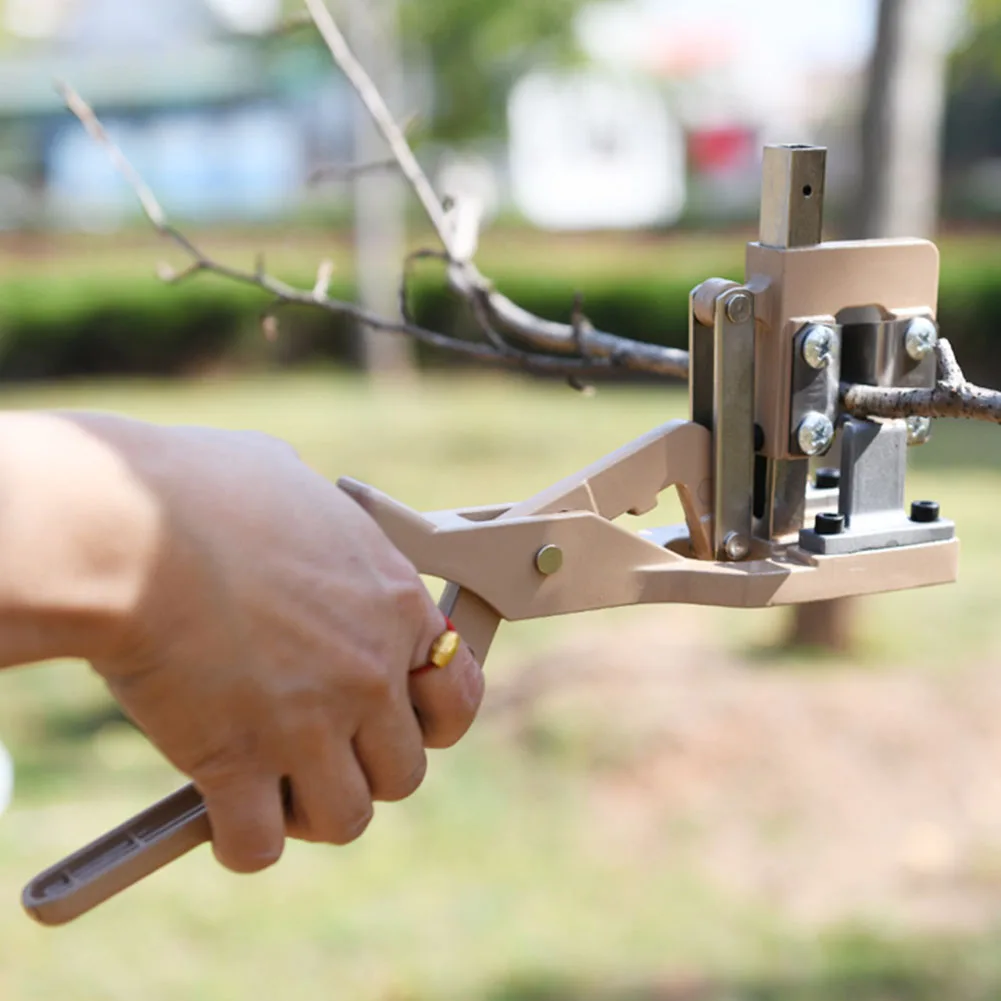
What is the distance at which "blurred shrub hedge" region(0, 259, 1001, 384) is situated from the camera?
14.5 meters

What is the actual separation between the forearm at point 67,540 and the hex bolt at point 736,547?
0.52 metres

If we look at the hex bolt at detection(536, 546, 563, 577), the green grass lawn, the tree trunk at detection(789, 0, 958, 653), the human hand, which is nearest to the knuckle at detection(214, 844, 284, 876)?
the human hand

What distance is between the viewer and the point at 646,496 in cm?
118

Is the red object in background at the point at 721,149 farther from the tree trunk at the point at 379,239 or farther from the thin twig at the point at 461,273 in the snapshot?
the thin twig at the point at 461,273

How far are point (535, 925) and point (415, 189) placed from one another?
2.13m

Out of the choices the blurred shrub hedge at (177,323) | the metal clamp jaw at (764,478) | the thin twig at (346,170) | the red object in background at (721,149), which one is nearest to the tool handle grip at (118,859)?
the metal clamp jaw at (764,478)

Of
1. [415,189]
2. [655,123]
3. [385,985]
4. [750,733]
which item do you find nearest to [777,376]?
[415,189]

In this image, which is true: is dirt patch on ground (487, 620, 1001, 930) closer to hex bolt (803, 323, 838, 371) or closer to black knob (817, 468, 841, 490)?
black knob (817, 468, 841, 490)

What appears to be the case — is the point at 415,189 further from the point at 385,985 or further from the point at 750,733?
the point at 750,733

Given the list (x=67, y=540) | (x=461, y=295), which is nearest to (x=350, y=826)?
(x=67, y=540)

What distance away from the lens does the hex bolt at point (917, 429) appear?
123cm

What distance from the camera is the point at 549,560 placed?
3.61 feet

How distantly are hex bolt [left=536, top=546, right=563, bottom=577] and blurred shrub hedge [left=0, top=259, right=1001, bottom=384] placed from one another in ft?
43.3

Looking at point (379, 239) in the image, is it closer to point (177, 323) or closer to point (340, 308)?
point (177, 323)
